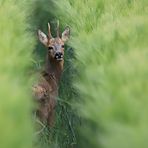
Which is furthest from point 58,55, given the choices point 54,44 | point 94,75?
point 94,75

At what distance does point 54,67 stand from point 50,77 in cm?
28

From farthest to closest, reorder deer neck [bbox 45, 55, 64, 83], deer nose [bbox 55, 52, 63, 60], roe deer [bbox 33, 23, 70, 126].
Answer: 1. deer neck [bbox 45, 55, 64, 83]
2. deer nose [bbox 55, 52, 63, 60]
3. roe deer [bbox 33, 23, 70, 126]

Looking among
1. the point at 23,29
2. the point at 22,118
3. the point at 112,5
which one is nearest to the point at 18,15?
the point at 23,29

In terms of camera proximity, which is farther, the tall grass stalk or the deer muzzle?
the deer muzzle

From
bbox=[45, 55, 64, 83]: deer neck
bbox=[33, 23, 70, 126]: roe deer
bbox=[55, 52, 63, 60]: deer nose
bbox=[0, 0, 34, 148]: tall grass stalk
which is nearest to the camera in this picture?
bbox=[0, 0, 34, 148]: tall grass stalk

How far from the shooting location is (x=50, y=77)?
6.08 meters

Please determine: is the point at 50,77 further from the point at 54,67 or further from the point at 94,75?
the point at 94,75

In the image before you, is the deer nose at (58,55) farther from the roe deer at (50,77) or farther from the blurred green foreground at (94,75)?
the blurred green foreground at (94,75)

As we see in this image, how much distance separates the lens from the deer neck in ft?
20.6

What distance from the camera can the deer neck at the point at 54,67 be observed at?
627cm

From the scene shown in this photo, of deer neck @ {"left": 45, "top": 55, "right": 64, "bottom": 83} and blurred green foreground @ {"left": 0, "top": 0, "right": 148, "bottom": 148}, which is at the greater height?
blurred green foreground @ {"left": 0, "top": 0, "right": 148, "bottom": 148}

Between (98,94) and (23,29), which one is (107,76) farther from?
(23,29)

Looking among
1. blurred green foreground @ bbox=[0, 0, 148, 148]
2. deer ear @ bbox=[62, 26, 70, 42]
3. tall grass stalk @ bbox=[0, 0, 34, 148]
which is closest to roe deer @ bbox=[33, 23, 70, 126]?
deer ear @ bbox=[62, 26, 70, 42]

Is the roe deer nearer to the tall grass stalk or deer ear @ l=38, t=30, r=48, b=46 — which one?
deer ear @ l=38, t=30, r=48, b=46
